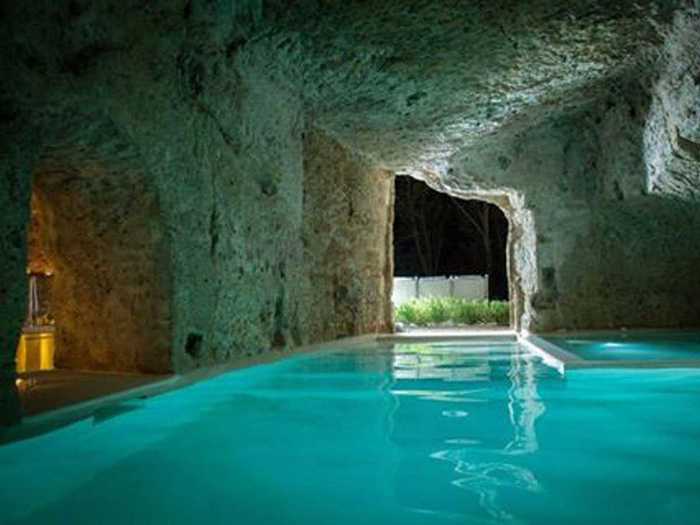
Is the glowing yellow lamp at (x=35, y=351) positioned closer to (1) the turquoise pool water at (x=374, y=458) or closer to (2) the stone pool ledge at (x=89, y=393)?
(2) the stone pool ledge at (x=89, y=393)

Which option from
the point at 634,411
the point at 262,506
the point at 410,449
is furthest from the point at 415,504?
the point at 634,411

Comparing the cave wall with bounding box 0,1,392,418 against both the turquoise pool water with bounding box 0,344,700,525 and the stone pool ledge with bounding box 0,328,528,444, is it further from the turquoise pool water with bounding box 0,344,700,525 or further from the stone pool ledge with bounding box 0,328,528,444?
the turquoise pool water with bounding box 0,344,700,525

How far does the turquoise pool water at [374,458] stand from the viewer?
2006 mm

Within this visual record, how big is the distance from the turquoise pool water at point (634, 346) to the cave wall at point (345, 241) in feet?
8.45

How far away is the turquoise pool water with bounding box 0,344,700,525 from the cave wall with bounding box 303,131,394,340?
338 centimetres

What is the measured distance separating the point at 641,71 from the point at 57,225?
5563 millimetres

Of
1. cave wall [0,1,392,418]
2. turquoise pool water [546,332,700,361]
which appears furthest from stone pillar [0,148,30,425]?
turquoise pool water [546,332,700,361]

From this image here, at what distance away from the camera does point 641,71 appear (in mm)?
6527

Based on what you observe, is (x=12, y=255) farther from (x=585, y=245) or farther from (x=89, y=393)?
(x=585, y=245)

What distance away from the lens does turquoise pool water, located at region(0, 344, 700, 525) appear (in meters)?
2.01

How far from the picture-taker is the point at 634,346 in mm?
6754

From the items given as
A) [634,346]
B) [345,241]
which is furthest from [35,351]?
[634,346]

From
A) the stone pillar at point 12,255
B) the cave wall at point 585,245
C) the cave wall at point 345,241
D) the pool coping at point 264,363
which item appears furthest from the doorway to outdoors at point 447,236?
the stone pillar at point 12,255

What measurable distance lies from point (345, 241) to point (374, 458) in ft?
19.7
